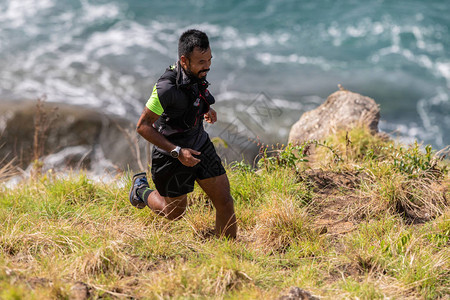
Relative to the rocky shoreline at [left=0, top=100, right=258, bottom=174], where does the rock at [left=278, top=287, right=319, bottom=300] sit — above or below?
above

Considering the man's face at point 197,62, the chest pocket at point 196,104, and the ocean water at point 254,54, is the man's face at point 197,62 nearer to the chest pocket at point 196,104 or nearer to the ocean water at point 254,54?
A: the chest pocket at point 196,104

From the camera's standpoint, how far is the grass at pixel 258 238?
3330mm

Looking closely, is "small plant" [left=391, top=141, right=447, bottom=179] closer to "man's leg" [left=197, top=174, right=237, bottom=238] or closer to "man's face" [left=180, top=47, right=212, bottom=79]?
"man's leg" [left=197, top=174, right=237, bottom=238]

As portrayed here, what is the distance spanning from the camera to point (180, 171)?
4.07m

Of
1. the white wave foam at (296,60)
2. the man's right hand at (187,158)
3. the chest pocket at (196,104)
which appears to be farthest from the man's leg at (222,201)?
the white wave foam at (296,60)

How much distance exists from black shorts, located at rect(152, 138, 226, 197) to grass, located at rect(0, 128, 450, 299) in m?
0.41

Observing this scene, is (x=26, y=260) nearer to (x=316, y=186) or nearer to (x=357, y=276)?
(x=357, y=276)

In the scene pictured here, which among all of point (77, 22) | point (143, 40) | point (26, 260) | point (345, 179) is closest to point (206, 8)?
point (143, 40)

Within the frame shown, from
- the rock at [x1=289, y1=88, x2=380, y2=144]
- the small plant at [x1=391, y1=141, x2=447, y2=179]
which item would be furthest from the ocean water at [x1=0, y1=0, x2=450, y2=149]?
the small plant at [x1=391, y1=141, x2=447, y2=179]

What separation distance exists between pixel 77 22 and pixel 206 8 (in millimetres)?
4260

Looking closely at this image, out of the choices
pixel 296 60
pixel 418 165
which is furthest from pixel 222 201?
pixel 296 60

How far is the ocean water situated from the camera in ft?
37.8

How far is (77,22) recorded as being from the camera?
50.6 ft

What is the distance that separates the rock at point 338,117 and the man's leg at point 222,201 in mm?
3250
